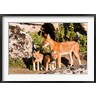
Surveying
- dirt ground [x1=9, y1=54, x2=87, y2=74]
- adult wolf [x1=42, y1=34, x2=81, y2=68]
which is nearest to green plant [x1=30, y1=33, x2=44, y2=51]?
adult wolf [x1=42, y1=34, x2=81, y2=68]

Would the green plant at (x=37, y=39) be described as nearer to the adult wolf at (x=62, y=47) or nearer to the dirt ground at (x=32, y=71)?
the adult wolf at (x=62, y=47)

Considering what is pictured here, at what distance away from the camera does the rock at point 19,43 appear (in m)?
2.68

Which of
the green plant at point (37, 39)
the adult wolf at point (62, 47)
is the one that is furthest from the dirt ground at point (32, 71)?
the green plant at point (37, 39)

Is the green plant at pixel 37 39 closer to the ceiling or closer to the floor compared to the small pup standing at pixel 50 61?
closer to the ceiling

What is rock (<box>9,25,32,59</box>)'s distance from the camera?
2.68 metres

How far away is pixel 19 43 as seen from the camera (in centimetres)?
269

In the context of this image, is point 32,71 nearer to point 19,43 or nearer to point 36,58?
point 36,58

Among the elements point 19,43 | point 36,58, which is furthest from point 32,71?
point 19,43

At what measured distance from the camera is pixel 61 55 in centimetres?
270
